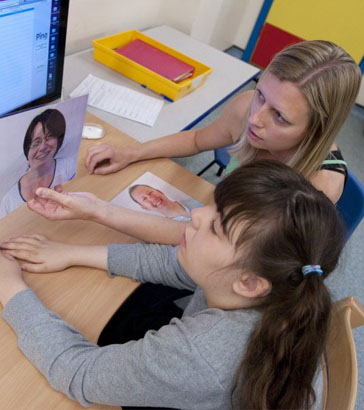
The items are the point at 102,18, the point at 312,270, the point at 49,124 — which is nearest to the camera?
the point at 312,270

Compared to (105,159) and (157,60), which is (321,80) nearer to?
(105,159)

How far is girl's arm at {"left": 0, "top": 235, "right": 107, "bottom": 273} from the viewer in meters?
0.72

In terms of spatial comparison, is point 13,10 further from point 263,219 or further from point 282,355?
point 282,355

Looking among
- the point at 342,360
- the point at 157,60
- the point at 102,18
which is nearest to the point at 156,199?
the point at 342,360

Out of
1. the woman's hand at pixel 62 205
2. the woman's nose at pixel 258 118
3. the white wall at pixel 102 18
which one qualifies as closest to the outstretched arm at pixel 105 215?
the woman's hand at pixel 62 205

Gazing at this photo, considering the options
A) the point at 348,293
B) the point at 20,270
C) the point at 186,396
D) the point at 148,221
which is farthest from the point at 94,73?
the point at 348,293

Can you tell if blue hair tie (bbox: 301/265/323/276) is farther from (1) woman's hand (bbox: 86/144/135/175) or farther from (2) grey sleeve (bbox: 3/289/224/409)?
(1) woman's hand (bbox: 86/144/135/175)

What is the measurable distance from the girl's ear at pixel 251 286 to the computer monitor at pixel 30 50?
0.64 metres

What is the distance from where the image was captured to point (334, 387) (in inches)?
26.0

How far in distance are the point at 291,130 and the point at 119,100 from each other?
648 millimetres

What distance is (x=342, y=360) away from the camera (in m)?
0.67

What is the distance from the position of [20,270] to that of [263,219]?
49 cm

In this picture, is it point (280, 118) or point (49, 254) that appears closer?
point (49, 254)

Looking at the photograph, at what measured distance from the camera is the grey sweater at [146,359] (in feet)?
1.82
